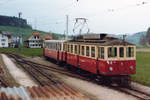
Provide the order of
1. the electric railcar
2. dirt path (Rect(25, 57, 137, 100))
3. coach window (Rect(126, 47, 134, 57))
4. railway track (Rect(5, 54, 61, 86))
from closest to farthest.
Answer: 1. dirt path (Rect(25, 57, 137, 100))
2. the electric railcar
3. coach window (Rect(126, 47, 134, 57))
4. railway track (Rect(5, 54, 61, 86))

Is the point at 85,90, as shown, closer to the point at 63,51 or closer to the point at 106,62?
the point at 106,62

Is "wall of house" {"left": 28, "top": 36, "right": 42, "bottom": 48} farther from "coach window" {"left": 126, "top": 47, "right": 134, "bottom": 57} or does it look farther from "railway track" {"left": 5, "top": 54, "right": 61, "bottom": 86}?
"coach window" {"left": 126, "top": 47, "right": 134, "bottom": 57}

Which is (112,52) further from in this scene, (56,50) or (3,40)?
(3,40)

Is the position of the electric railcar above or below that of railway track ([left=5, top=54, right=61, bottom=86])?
above

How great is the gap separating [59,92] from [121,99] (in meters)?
4.81

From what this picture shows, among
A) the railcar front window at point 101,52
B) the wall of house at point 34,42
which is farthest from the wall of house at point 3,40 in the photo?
the railcar front window at point 101,52

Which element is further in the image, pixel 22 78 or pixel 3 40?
pixel 3 40

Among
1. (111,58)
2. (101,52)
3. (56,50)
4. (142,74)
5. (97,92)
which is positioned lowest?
(97,92)

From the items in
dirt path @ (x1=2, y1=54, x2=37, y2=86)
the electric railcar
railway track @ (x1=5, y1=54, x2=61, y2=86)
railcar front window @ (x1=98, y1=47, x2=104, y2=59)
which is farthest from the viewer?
dirt path @ (x1=2, y1=54, x2=37, y2=86)

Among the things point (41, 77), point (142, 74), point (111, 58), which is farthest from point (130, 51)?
point (41, 77)

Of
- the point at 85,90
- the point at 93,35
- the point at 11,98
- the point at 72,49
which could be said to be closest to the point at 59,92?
the point at 11,98

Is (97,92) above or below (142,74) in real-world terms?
below

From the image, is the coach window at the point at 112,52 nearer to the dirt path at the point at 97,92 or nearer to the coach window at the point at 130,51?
the coach window at the point at 130,51

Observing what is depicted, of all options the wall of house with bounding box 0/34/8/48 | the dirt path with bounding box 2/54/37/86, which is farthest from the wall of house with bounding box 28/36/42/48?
the dirt path with bounding box 2/54/37/86
